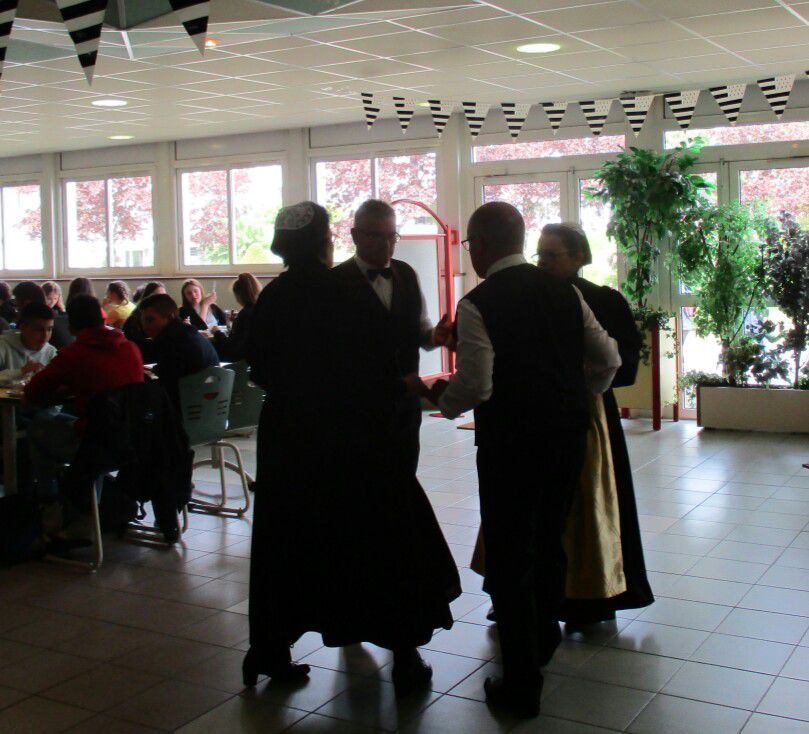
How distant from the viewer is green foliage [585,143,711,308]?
8.09 meters

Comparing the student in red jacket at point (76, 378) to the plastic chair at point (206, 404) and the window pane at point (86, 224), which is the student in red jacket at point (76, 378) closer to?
the plastic chair at point (206, 404)

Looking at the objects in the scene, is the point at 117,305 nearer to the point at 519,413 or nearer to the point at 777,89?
the point at 777,89

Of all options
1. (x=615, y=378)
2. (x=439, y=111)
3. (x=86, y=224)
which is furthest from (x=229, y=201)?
(x=615, y=378)

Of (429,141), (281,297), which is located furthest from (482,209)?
(429,141)

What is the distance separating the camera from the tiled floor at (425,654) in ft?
9.77

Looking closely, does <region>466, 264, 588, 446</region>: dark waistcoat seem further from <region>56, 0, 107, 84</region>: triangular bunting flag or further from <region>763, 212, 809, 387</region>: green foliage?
<region>763, 212, 809, 387</region>: green foliage

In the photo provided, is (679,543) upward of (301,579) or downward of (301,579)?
downward

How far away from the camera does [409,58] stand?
6.79 metres

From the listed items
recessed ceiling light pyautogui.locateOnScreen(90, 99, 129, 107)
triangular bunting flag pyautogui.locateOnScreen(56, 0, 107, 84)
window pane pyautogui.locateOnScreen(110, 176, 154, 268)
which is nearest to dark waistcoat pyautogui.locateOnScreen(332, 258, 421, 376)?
triangular bunting flag pyautogui.locateOnScreen(56, 0, 107, 84)

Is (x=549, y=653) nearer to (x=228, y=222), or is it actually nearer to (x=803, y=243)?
(x=803, y=243)

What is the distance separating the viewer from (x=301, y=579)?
310cm

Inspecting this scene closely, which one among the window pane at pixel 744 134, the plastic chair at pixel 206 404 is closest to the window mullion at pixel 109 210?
the window pane at pixel 744 134

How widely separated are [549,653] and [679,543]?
1766 mm

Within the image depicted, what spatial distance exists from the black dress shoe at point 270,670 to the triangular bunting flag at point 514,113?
640 cm
